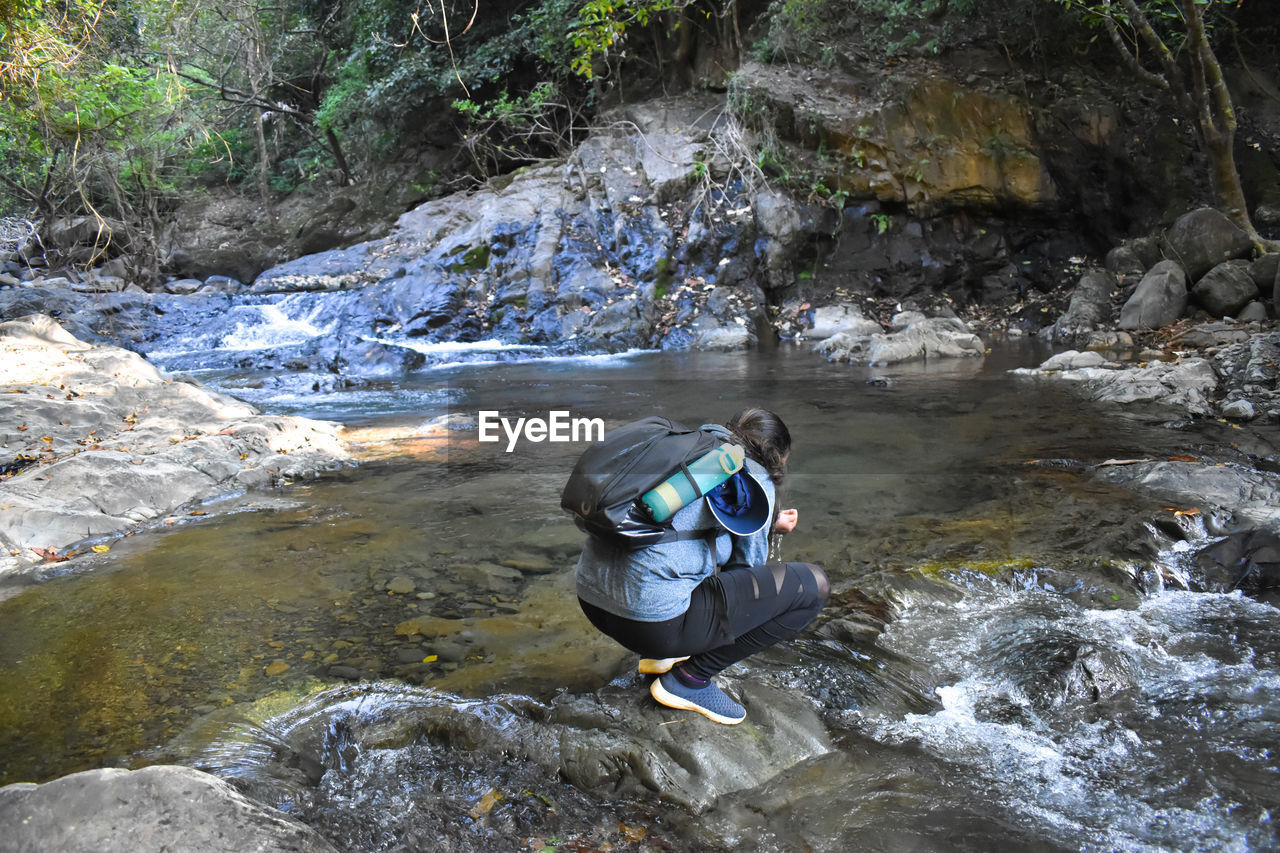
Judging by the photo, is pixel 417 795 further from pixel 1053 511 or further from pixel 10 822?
pixel 1053 511

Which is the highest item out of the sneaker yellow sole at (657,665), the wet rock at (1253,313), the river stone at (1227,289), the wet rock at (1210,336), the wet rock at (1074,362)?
the river stone at (1227,289)

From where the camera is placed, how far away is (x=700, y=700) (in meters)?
A: 2.66

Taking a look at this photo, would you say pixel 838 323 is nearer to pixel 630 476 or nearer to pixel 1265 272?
pixel 1265 272

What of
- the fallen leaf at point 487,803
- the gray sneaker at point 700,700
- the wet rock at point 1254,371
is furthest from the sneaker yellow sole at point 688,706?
the wet rock at point 1254,371

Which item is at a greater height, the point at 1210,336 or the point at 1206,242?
the point at 1206,242

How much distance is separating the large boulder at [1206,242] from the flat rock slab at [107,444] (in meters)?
11.8

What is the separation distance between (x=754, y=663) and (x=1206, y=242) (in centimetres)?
1174

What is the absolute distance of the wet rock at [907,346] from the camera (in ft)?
37.5

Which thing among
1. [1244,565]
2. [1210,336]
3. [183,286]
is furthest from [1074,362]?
[183,286]

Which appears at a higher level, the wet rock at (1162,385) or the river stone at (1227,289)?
the river stone at (1227,289)

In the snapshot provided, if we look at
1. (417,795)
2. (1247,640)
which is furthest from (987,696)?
(417,795)

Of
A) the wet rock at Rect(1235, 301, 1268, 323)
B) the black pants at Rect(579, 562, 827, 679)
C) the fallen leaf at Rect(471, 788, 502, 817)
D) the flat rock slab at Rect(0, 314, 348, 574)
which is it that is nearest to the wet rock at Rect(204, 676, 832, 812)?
the fallen leaf at Rect(471, 788, 502, 817)

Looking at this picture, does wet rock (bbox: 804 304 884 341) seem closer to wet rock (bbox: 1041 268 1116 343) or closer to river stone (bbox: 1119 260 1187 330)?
wet rock (bbox: 1041 268 1116 343)

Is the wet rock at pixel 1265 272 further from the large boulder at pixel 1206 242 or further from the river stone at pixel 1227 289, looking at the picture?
the large boulder at pixel 1206 242
